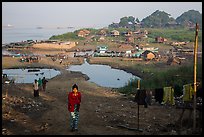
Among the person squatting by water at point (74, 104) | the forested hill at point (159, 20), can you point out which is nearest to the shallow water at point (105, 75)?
the person squatting by water at point (74, 104)

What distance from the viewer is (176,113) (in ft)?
42.6

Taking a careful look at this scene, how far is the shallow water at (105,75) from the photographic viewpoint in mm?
34062

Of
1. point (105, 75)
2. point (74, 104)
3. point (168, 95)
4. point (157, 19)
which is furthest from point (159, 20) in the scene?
point (74, 104)

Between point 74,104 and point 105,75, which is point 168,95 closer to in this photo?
point 74,104

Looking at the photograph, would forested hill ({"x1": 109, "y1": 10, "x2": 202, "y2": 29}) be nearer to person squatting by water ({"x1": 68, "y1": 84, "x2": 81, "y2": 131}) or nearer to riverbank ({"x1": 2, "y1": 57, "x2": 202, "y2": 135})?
riverbank ({"x1": 2, "y1": 57, "x2": 202, "y2": 135})

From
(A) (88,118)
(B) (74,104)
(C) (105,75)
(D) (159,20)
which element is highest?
(D) (159,20)

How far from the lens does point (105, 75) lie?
39250 mm

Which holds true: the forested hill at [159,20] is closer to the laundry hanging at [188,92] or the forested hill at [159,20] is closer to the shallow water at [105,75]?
the shallow water at [105,75]

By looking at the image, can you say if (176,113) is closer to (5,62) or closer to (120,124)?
(120,124)

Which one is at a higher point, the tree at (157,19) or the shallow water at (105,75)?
the tree at (157,19)

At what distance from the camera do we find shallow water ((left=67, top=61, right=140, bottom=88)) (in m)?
34.1

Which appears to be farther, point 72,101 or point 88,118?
point 88,118

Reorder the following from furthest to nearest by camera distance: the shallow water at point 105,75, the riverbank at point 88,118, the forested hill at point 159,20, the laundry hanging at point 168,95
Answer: the forested hill at point 159,20, the shallow water at point 105,75, the laundry hanging at point 168,95, the riverbank at point 88,118

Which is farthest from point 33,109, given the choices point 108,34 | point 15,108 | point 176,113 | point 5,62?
point 108,34
